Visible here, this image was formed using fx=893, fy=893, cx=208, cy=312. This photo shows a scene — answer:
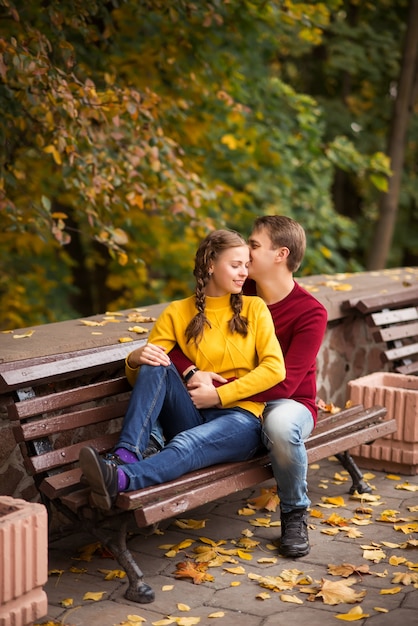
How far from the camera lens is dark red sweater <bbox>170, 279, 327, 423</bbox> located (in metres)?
4.39

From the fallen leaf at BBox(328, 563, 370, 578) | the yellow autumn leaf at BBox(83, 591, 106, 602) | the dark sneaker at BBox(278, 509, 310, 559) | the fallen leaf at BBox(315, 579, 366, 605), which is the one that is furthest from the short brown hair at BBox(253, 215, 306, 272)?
the yellow autumn leaf at BBox(83, 591, 106, 602)

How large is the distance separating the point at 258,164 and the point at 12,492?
737cm

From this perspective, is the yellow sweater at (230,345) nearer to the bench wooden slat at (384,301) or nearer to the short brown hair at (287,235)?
the short brown hair at (287,235)

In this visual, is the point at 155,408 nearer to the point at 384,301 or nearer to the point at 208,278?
the point at 208,278

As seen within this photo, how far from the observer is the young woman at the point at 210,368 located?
4027 millimetres

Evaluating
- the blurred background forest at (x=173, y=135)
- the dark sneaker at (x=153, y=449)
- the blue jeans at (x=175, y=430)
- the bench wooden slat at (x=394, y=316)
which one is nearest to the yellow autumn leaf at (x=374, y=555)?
the blue jeans at (x=175, y=430)

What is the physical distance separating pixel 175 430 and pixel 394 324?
317 cm

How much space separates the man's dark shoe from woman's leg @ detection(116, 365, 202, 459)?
0.36m

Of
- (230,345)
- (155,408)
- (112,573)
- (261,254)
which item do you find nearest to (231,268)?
(230,345)

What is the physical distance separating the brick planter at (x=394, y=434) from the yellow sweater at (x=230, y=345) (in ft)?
4.86

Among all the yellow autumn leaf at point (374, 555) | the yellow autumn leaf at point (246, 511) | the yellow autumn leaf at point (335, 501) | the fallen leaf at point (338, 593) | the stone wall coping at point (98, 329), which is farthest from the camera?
the yellow autumn leaf at point (335, 501)

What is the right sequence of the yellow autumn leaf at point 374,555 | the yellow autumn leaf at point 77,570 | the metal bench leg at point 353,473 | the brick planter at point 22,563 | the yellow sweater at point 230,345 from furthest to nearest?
the metal bench leg at point 353,473
the yellow sweater at point 230,345
the yellow autumn leaf at point 374,555
the yellow autumn leaf at point 77,570
the brick planter at point 22,563

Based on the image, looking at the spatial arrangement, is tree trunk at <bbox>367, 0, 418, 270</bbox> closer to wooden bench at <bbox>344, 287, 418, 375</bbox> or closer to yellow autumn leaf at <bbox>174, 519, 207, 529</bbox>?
wooden bench at <bbox>344, 287, 418, 375</bbox>

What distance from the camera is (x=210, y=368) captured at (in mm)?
4305
